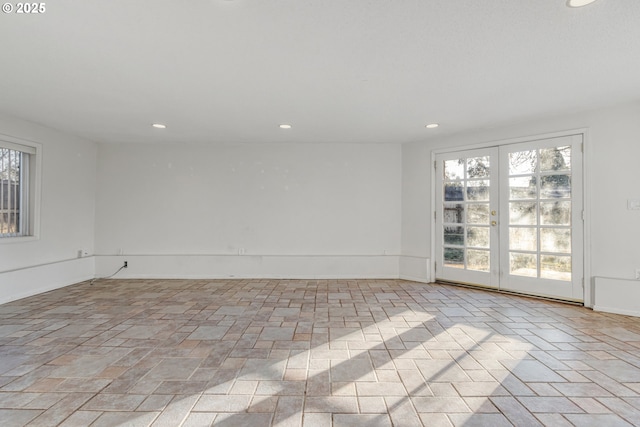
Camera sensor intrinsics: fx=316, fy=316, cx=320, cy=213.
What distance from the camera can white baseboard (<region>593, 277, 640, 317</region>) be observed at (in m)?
3.36

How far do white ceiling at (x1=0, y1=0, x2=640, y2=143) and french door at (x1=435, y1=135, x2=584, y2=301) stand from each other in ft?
1.95

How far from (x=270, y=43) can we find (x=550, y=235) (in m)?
3.94

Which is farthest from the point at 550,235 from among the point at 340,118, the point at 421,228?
the point at 340,118

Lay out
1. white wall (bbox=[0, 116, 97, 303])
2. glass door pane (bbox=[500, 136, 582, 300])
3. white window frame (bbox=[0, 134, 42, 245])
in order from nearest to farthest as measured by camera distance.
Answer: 1. glass door pane (bbox=[500, 136, 582, 300])
2. white wall (bbox=[0, 116, 97, 303])
3. white window frame (bbox=[0, 134, 42, 245])

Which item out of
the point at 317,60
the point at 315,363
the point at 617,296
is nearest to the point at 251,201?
the point at 317,60

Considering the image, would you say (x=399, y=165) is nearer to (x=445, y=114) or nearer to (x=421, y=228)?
(x=421, y=228)

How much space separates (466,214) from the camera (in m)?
4.72

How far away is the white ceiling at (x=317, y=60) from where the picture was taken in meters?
1.91

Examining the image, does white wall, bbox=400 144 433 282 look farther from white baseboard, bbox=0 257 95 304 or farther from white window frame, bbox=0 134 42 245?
white window frame, bbox=0 134 42 245

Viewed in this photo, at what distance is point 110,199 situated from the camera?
17.6ft

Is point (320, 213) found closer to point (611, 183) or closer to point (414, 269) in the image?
point (414, 269)

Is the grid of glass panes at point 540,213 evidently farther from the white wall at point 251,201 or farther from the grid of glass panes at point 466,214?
the white wall at point 251,201

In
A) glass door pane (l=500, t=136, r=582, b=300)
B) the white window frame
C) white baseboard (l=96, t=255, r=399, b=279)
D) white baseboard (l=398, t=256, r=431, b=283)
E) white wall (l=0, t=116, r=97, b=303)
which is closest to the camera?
glass door pane (l=500, t=136, r=582, b=300)

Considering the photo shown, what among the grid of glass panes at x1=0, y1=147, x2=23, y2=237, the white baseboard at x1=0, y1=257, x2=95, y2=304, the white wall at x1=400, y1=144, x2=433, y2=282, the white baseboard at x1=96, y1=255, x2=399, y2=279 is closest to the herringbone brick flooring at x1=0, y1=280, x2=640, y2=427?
the white baseboard at x1=0, y1=257, x2=95, y2=304
